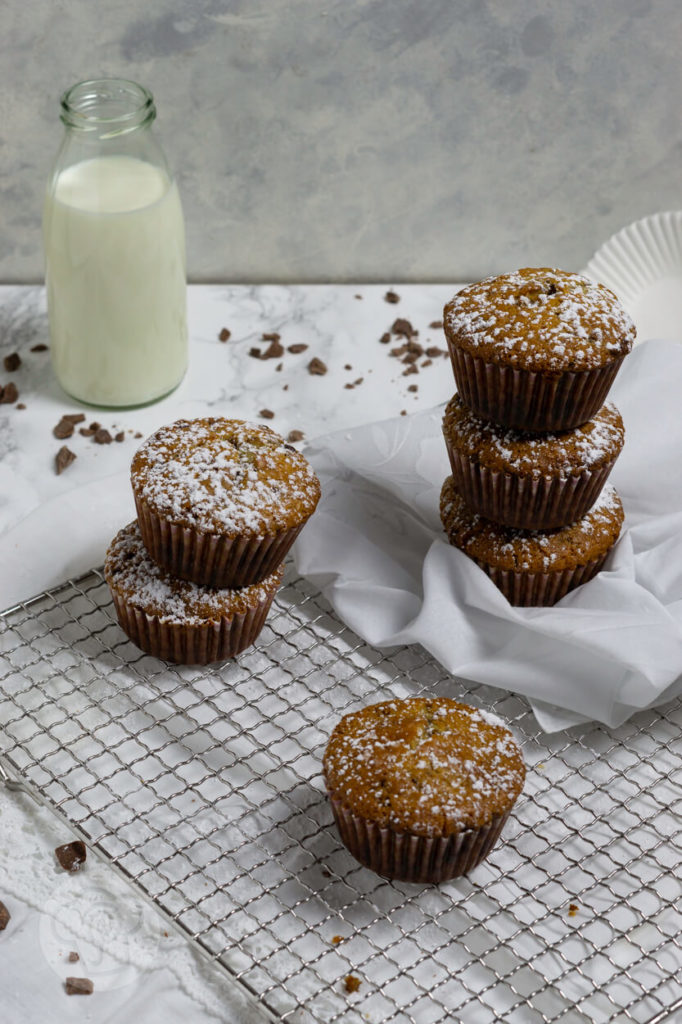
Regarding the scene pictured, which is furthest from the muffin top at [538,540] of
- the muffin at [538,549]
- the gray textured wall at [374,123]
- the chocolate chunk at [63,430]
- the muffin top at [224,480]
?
the gray textured wall at [374,123]

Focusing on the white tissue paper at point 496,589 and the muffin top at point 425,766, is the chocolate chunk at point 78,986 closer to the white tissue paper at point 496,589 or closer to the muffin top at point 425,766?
the muffin top at point 425,766

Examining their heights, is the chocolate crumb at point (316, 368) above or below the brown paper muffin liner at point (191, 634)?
below

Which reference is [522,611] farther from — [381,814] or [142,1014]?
[142,1014]

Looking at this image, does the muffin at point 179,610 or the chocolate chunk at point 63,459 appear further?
the chocolate chunk at point 63,459

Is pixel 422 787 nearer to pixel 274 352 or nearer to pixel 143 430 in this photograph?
pixel 143 430

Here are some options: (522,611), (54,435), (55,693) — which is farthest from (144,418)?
(522,611)

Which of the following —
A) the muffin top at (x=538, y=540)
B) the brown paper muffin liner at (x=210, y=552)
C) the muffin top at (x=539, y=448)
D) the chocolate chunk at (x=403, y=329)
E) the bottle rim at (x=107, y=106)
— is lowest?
the chocolate chunk at (x=403, y=329)

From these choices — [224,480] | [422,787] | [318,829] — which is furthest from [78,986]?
[224,480]
